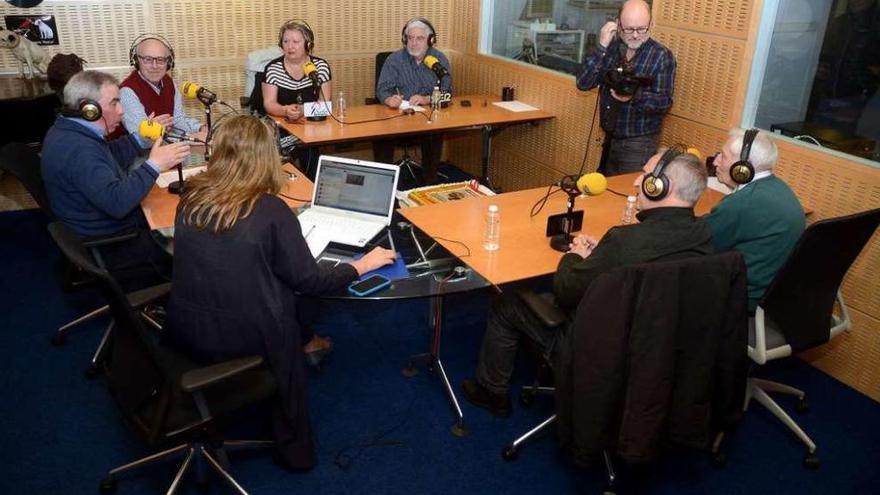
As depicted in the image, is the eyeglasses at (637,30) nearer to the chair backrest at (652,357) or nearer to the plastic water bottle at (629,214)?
the plastic water bottle at (629,214)

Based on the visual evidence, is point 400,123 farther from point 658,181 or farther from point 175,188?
point 658,181

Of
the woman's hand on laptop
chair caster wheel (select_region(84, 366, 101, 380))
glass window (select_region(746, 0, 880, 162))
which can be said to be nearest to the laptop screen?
the woman's hand on laptop

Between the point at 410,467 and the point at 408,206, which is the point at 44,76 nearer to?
the point at 408,206

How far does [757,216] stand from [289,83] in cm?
→ 314

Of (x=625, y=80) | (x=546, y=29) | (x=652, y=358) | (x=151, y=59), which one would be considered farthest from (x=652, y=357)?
(x=546, y=29)

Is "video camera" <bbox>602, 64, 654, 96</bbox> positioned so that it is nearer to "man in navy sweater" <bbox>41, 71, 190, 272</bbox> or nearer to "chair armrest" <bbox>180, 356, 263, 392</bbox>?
"man in navy sweater" <bbox>41, 71, 190, 272</bbox>

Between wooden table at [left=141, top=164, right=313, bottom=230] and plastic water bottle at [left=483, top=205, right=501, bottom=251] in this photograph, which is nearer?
plastic water bottle at [left=483, top=205, right=501, bottom=251]

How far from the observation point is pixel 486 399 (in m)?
2.93

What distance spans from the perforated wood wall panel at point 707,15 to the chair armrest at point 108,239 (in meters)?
2.97

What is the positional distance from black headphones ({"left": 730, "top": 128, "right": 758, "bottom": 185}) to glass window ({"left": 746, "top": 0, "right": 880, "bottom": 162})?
0.99 m

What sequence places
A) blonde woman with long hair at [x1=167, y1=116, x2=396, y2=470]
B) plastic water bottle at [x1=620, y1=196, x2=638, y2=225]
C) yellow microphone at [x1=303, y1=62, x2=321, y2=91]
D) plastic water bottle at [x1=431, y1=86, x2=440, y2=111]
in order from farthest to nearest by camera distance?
plastic water bottle at [x1=431, y1=86, x2=440, y2=111] → yellow microphone at [x1=303, y1=62, x2=321, y2=91] → plastic water bottle at [x1=620, y1=196, x2=638, y2=225] → blonde woman with long hair at [x1=167, y1=116, x2=396, y2=470]

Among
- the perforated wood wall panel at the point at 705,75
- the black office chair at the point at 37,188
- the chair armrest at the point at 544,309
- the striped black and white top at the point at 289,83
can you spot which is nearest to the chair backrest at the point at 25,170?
the black office chair at the point at 37,188

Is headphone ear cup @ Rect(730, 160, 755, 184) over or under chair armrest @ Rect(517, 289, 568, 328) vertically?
over

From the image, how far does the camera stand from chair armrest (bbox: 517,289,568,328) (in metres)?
2.30
